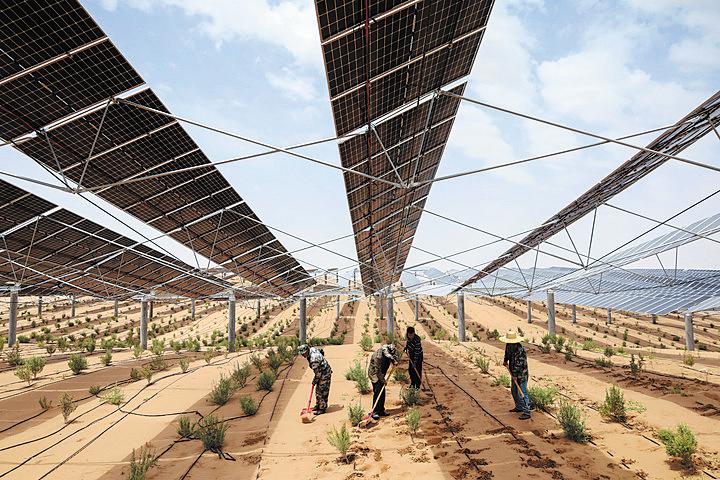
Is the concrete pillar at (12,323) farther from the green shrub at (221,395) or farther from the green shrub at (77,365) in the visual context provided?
the green shrub at (221,395)

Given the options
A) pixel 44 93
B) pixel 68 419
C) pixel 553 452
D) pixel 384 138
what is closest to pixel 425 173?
pixel 384 138

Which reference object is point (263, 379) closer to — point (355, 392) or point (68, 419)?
point (355, 392)

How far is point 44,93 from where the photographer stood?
7.20 m

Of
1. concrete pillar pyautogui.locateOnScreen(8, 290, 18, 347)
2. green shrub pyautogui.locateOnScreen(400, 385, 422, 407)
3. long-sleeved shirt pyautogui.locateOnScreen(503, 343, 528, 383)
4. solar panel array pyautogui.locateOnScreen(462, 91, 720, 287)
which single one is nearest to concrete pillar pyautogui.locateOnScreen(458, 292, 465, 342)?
solar panel array pyautogui.locateOnScreen(462, 91, 720, 287)

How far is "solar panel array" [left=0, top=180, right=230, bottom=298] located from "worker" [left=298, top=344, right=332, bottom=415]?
7380mm

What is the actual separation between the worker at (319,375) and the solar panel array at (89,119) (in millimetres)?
5050

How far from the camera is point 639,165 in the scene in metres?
10.5

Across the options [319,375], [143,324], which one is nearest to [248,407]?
[319,375]

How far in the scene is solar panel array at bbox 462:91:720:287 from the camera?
24.6 ft

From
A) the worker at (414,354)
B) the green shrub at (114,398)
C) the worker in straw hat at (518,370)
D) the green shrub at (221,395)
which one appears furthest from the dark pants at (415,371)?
the green shrub at (114,398)

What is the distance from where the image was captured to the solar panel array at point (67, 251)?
13.5 metres

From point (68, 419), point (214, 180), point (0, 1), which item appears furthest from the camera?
point (214, 180)

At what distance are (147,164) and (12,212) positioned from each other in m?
6.84

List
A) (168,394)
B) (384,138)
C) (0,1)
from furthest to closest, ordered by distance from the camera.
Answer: (168,394) < (384,138) < (0,1)
